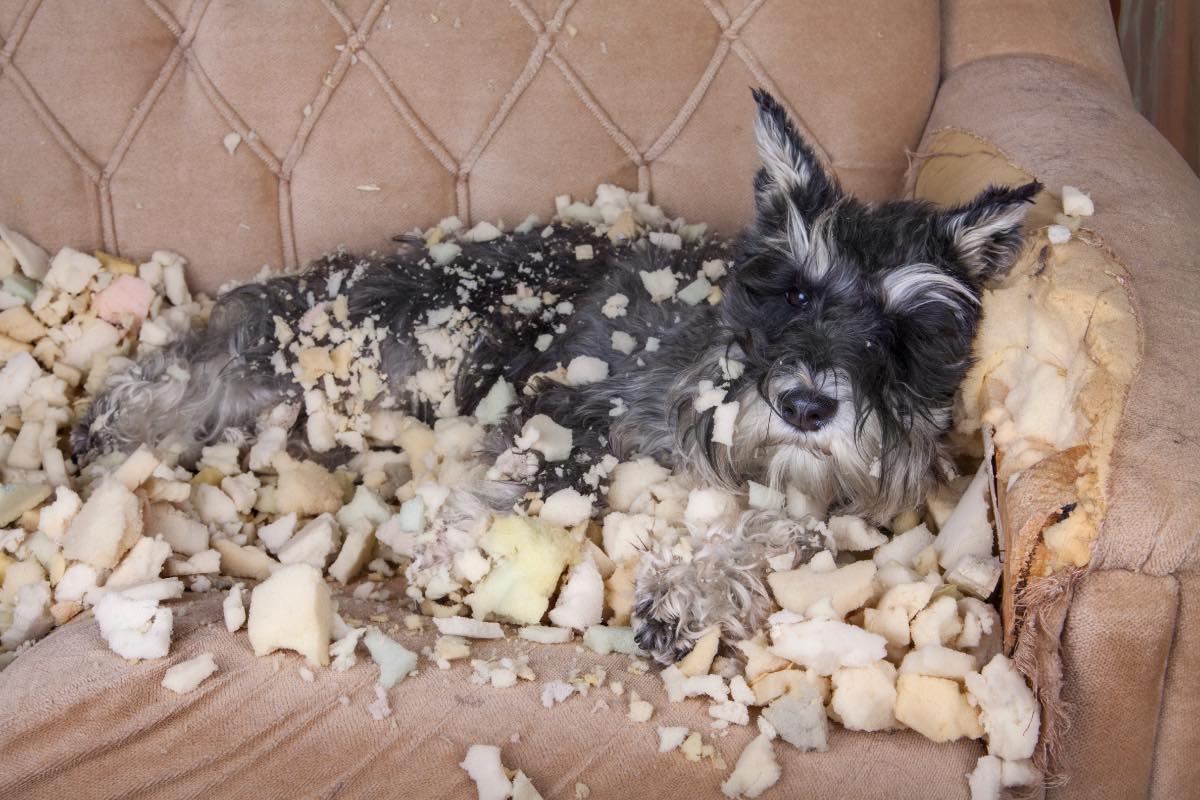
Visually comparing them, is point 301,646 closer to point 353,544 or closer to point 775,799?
point 353,544

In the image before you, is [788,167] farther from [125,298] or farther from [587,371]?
[125,298]

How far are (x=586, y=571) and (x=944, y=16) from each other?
214 cm

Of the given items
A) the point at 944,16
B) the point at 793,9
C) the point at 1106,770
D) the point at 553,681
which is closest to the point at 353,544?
Result: the point at 553,681

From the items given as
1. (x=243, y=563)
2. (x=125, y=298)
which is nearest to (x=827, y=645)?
(x=243, y=563)

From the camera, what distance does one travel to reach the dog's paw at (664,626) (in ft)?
6.53

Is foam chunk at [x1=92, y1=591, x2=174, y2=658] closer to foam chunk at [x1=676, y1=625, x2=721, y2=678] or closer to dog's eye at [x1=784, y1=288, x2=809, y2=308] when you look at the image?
foam chunk at [x1=676, y1=625, x2=721, y2=678]

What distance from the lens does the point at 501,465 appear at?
8.18 feet

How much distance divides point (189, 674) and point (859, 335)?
1.41m

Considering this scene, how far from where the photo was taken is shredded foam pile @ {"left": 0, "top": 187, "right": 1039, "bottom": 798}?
1738 millimetres

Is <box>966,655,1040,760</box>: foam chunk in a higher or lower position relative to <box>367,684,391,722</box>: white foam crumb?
lower


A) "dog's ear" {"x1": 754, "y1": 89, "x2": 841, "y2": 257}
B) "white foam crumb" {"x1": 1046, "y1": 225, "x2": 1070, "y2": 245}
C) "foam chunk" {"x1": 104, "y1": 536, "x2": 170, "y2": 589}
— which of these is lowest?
Answer: "foam chunk" {"x1": 104, "y1": 536, "x2": 170, "y2": 589}

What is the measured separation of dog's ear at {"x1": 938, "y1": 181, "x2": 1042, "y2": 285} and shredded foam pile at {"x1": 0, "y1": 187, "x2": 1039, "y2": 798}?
1.42 ft

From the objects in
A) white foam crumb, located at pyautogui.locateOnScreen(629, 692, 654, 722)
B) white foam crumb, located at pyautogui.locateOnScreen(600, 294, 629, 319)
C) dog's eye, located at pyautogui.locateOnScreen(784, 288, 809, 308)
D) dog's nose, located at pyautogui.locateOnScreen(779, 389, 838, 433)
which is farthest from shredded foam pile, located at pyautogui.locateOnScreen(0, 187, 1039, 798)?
dog's eye, located at pyautogui.locateOnScreen(784, 288, 809, 308)

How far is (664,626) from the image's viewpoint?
204cm
